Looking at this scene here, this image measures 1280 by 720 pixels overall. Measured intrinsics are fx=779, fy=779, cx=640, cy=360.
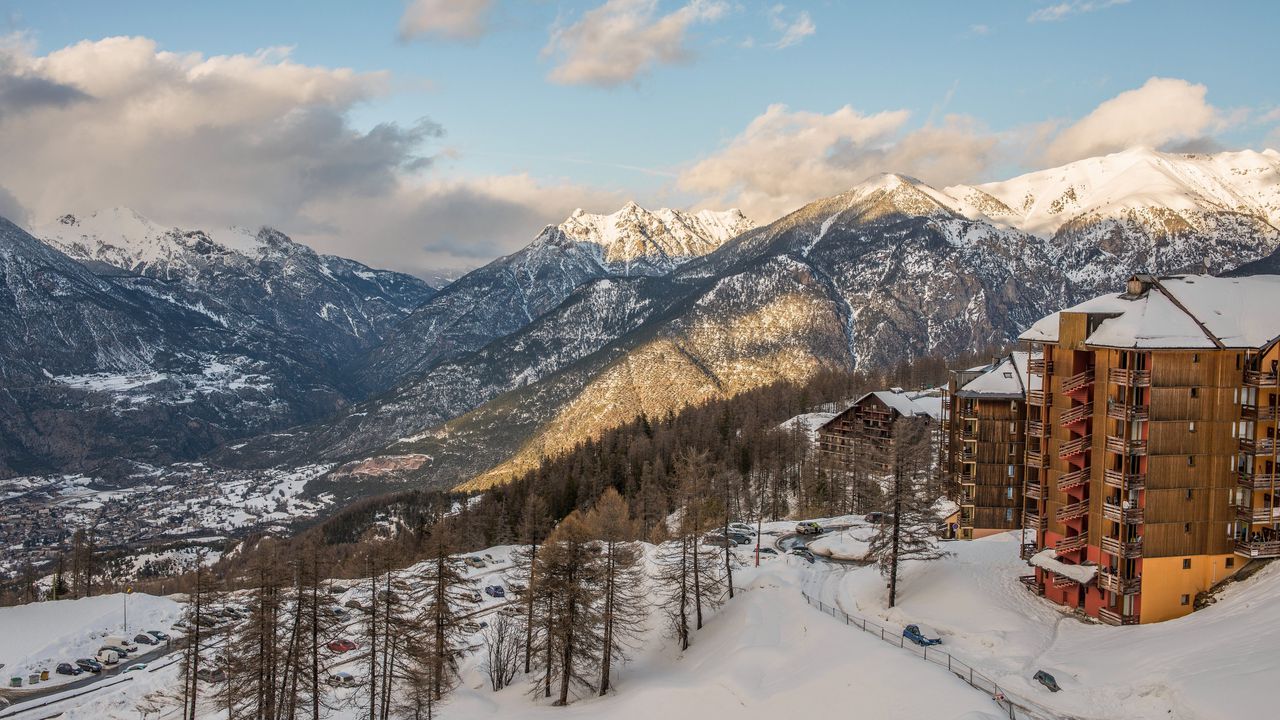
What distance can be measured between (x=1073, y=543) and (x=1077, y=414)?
371 inches

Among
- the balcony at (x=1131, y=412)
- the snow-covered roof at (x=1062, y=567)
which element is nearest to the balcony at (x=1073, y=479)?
the snow-covered roof at (x=1062, y=567)

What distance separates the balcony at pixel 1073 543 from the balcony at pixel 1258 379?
14681 mm

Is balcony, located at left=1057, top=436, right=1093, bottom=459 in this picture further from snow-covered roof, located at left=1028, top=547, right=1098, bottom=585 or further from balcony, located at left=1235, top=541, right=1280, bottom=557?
balcony, located at left=1235, top=541, right=1280, bottom=557

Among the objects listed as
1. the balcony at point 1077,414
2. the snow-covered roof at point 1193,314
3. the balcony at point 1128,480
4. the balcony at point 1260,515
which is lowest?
the balcony at point 1260,515

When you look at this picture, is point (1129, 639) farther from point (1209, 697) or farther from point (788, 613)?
point (788, 613)

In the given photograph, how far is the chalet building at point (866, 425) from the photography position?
145 metres

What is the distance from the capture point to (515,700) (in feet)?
207

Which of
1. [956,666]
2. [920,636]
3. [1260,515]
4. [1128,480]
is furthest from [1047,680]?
[1260,515]

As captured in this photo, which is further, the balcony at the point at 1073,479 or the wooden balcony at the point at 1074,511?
the balcony at the point at 1073,479

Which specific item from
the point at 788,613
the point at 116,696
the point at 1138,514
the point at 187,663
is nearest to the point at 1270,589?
the point at 1138,514

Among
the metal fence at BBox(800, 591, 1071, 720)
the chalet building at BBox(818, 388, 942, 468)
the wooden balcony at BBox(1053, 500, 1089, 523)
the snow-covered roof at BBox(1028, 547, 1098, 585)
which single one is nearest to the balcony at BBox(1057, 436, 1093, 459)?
the wooden balcony at BBox(1053, 500, 1089, 523)

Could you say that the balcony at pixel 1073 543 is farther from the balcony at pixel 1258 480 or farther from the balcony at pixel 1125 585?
the balcony at pixel 1258 480

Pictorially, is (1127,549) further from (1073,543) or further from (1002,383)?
(1002,383)

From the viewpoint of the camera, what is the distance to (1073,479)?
57.5 m
